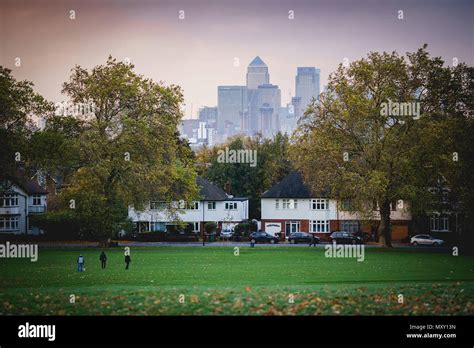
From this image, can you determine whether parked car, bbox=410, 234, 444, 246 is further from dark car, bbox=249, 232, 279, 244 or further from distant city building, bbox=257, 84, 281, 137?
distant city building, bbox=257, 84, 281, 137

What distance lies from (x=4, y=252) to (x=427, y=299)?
33292mm

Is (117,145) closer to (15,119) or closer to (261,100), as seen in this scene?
(15,119)

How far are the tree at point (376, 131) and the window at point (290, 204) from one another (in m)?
20.5

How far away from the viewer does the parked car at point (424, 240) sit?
72.6 meters

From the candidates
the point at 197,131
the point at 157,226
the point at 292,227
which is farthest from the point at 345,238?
the point at 197,131

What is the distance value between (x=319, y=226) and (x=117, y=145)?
1139 inches

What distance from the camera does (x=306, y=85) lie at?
6794cm

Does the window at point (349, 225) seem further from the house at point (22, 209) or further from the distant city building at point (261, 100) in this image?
the house at point (22, 209)

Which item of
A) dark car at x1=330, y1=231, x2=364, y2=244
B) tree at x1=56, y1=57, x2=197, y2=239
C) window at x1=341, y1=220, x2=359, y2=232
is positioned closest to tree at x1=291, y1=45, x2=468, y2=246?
dark car at x1=330, y1=231, x2=364, y2=244

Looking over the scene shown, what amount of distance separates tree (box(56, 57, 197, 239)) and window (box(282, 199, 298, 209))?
20.1 meters

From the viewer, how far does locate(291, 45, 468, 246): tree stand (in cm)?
5872

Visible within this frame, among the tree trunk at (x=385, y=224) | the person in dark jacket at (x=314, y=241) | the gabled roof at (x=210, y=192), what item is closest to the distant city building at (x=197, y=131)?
the gabled roof at (x=210, y=192)

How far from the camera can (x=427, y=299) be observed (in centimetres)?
2706
